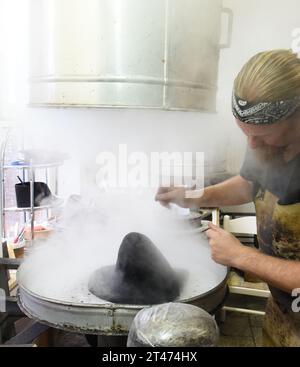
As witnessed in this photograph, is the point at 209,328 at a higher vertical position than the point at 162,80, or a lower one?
lower

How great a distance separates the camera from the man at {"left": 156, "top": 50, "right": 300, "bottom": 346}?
30.0 inches

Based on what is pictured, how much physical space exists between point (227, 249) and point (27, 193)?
5.32 feet

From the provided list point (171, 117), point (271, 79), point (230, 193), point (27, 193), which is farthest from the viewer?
point (27, 193)

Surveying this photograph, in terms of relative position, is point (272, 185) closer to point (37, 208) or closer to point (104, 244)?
point (104, 244)

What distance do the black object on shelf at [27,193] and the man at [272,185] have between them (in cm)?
126

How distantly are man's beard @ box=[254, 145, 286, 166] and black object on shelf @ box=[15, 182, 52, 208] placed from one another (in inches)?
62.4

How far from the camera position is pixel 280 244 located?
0.97 metres

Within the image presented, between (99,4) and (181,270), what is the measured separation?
0.89 metres

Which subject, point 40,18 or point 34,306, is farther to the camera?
point 34,306

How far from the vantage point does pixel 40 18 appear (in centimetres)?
80

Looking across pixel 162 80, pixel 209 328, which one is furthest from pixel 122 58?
pixel 209 328

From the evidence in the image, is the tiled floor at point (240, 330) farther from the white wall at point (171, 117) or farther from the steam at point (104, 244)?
the white wall at point (171, 117)

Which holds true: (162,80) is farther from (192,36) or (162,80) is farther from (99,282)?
(99,282)

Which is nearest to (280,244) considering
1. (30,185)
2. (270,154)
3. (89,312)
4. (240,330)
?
(270,154)
